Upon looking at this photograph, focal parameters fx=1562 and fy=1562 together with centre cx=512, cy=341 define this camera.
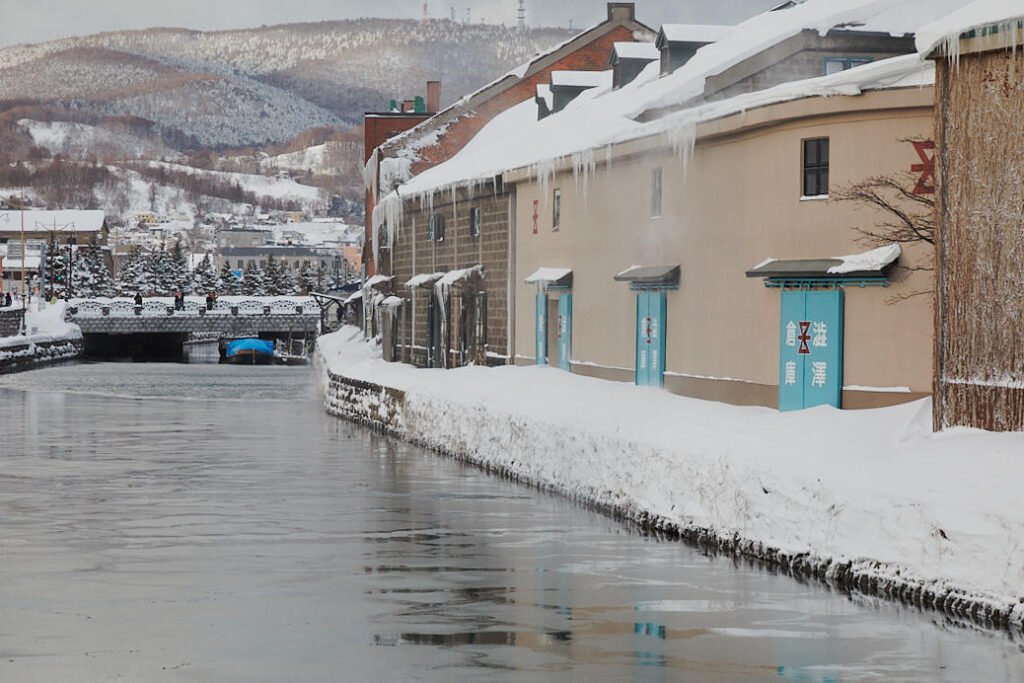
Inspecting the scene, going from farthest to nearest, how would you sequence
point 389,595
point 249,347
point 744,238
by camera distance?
point 249,347, point 744,238, point 389,595

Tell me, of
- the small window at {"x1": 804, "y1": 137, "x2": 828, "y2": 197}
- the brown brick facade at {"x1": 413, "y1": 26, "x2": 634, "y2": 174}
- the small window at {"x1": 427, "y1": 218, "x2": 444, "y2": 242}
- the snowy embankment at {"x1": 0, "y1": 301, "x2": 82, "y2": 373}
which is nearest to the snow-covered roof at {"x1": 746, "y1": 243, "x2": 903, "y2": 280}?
the small window at {"x1": 804, "y1": 137, "x2": 828, "y2": 197}

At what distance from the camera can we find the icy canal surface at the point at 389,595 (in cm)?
1254

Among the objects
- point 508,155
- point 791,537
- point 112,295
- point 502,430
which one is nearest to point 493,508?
point 502,430

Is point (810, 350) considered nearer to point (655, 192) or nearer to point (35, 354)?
point (655, 192)

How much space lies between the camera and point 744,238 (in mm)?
27047

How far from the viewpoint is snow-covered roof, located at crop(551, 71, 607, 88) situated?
161 ft

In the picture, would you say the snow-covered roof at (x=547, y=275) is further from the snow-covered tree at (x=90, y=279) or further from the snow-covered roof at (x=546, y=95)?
the snow-covered tree at (x=90, y=279)

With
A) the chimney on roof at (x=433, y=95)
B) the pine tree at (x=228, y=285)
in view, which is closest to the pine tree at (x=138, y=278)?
the pine tree at (x=228, y=285)

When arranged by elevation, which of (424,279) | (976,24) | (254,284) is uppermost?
(976,24)

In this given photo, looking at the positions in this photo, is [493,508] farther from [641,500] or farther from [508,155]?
[508,155]

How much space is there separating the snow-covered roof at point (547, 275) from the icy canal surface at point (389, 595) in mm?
9315

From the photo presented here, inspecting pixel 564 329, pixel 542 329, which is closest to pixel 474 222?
pixel 542 329

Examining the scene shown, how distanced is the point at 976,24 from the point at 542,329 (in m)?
22.4

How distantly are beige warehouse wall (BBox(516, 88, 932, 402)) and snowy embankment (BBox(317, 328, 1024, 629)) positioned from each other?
1351mm
